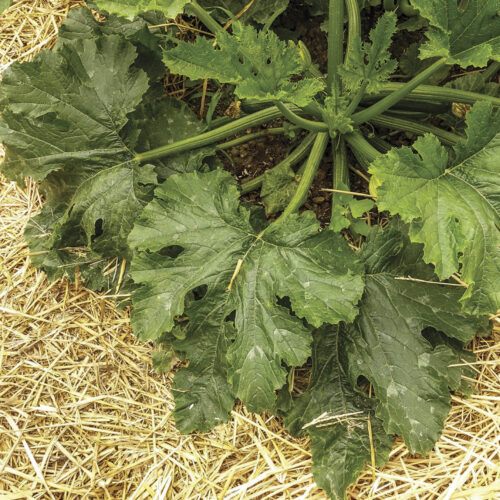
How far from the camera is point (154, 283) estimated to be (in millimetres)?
1936

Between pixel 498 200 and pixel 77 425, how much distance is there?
1851mm

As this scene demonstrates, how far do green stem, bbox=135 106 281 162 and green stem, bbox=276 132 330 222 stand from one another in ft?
0.71

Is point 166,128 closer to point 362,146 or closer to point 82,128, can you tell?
point 82,128

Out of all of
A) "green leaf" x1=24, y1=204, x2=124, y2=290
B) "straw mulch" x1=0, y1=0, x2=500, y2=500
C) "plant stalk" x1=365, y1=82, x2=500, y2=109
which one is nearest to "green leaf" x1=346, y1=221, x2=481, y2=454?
"straw mulch" x1=0, y1=0, x2=500, y2=500

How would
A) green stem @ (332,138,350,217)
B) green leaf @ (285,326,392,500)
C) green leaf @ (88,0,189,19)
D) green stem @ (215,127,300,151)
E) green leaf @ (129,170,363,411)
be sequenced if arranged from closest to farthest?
green leaf @ (88,0,189,19), green leaf @ (129,170,363,411), green leaf @ (285,326,392,500), green stem @ (332,138,350,217), green stem @ (215,127,300,151)

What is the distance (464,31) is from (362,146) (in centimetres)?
59

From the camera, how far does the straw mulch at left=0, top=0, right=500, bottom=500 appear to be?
203cm

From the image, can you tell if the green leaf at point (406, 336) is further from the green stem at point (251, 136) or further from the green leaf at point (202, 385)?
the green stem at point (251, 136)

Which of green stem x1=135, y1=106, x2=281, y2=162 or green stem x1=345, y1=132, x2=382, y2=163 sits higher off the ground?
green stem x1=135, y1=106, x2=281, y2=162

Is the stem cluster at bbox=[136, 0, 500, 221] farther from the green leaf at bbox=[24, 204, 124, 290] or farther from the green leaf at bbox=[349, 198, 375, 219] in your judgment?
the green leaf at bbox=[24, 204, 124, 290]

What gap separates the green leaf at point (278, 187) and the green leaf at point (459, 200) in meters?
0.66

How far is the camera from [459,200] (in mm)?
1694

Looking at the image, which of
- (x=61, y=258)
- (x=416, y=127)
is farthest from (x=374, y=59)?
(x=61, y=258)

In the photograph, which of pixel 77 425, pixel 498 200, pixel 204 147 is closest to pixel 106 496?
pixel 77 425
